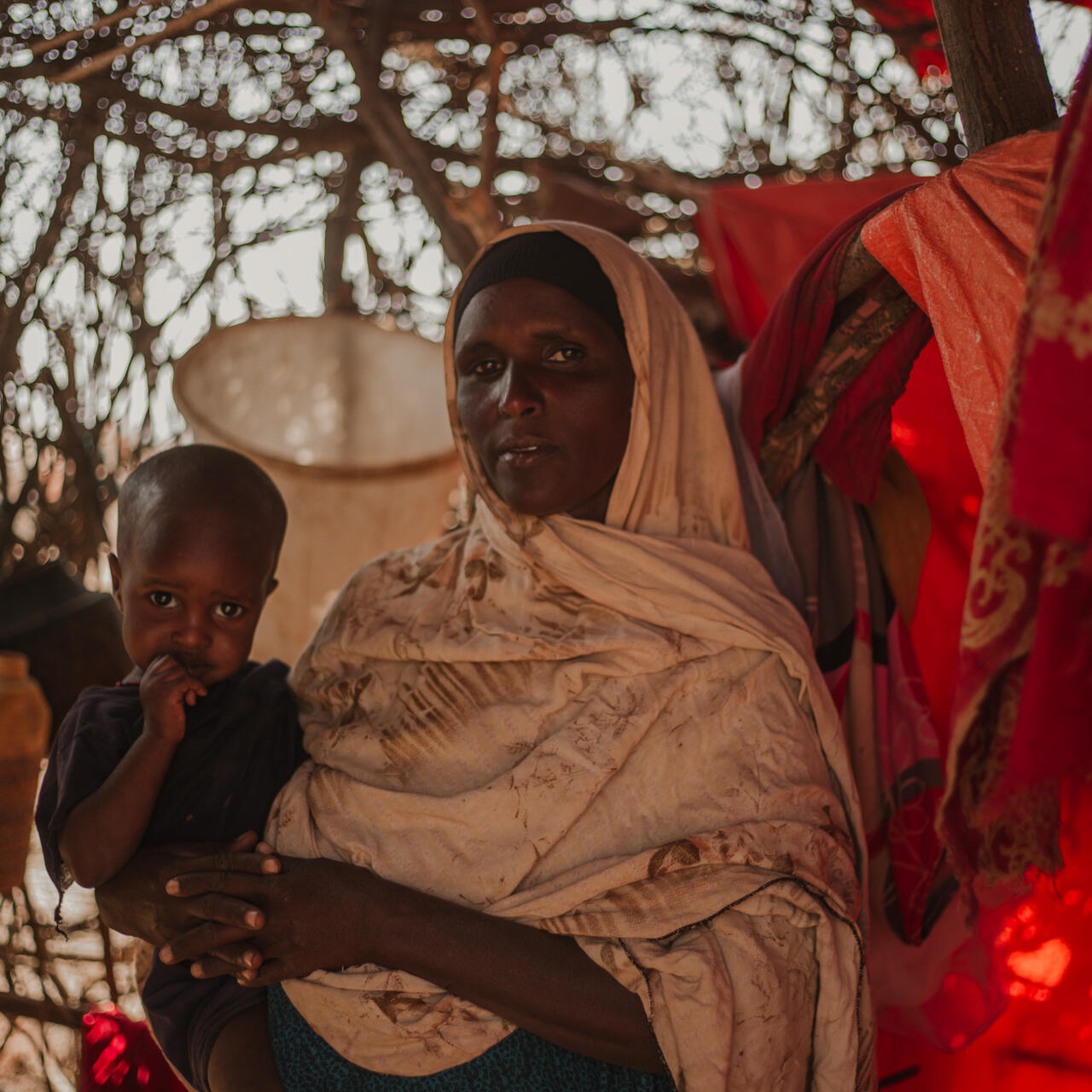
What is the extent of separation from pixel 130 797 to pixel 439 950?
46cm

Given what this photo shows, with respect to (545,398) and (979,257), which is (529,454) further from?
(979,257)

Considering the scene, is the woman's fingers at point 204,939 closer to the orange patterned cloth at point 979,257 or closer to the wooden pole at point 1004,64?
the orange patterned cloth at point 979,257

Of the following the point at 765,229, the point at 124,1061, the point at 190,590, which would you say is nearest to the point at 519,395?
the point at 190,590

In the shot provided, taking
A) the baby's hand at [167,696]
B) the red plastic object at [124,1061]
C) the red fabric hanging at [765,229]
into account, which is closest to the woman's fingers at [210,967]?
the baby's hand at [167,696]

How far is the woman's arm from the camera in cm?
120

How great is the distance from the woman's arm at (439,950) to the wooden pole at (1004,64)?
46.2 inches

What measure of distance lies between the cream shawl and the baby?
0.33ft

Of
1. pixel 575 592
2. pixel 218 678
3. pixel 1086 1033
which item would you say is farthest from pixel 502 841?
pixel 1086 1033

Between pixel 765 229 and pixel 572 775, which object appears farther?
pixel 765 229

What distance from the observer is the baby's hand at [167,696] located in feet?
4.37

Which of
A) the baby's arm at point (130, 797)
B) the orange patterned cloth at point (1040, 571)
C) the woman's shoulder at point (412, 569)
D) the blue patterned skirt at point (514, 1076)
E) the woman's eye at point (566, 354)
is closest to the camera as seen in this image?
the orange patterned cloth at point (1040, 571)

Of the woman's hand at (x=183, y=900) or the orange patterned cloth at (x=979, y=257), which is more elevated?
the orange patterned cloth at (x=979, y=257)

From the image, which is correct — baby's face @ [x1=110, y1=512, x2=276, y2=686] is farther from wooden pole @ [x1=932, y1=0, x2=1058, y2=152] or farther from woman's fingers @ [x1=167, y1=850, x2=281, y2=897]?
wooden pole @ [x1=932, y1=0, x2=1058, y2=152]

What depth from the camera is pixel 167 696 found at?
1.34 meters
